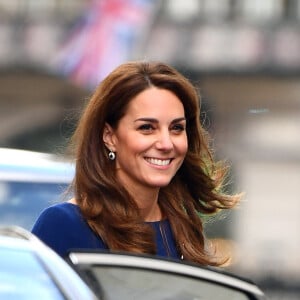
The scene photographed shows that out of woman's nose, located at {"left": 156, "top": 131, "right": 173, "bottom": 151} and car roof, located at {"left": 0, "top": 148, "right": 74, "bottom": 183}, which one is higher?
woman's nose, located at {"left": 156, "top": 131, "right": 173, "bottom": 151}

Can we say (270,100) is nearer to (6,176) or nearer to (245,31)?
(245,31)

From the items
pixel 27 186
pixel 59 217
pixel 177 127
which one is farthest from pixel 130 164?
pixel 27 186

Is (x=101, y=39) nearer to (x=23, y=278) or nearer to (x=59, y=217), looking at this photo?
(x=59, y=217)

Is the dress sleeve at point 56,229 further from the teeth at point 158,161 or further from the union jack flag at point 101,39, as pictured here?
the union jack flag at point 101,39

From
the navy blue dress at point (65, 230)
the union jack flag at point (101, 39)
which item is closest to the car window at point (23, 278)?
the navy blue dress at point (65, 230)

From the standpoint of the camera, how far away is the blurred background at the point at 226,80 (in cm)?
2339

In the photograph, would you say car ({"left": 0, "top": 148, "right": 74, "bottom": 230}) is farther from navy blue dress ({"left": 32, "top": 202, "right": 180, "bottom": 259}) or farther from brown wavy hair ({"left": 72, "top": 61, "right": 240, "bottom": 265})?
navy blue dress ({"left": 32, "top": 202, "right": 180, "bottom": 259})

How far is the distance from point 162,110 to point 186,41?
19.8 meters

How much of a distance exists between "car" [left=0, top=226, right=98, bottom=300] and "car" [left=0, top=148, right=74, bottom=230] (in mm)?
2920

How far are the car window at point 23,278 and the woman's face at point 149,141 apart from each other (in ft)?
2.36

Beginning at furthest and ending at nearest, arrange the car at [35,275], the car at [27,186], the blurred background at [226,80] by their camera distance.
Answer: the blurred background at [226,80], the car at [27,186], the car at [35,275]

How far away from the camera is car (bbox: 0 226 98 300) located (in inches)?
125

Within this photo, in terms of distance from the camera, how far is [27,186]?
6.34 meters

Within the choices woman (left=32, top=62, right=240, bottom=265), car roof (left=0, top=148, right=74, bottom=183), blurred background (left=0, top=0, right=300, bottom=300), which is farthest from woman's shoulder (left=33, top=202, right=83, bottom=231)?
blurred background (left=0, top=0, right=300, bottom=300)
